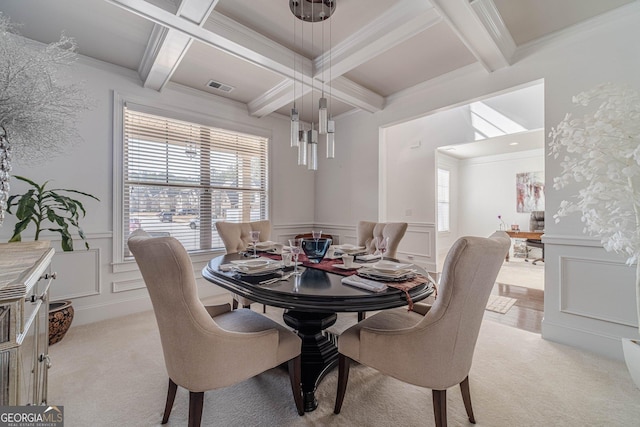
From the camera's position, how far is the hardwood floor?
2.64 meters

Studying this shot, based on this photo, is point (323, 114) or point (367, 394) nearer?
point (367, 394)

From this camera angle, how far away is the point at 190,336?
1.14 m

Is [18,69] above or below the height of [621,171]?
above

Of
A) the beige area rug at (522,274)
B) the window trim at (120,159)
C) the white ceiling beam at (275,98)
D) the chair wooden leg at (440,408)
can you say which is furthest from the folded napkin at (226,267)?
the beige area rug at (522,274)

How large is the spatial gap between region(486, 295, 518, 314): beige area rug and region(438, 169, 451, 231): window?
327cm

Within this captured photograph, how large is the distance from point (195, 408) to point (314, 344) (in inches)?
33.1

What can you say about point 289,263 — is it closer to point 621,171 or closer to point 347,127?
point 621,171

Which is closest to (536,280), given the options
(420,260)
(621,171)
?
(420,260)

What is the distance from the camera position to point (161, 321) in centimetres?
121

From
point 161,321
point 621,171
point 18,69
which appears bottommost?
point 161,321

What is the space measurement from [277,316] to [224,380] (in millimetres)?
1660

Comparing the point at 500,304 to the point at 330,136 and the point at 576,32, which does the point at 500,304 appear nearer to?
the point at 576,32

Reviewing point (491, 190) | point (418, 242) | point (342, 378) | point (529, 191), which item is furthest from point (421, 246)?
point (342, 378)

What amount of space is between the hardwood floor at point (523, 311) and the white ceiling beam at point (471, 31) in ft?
8.44
